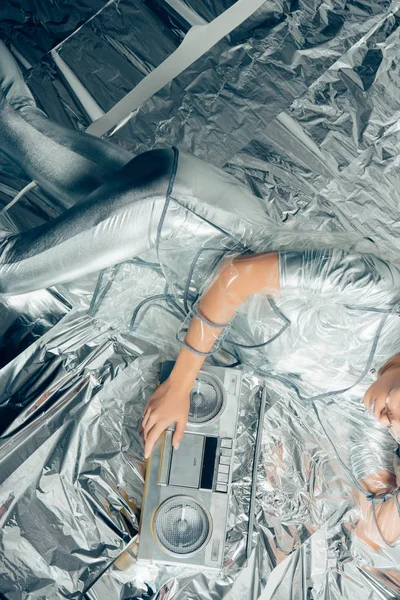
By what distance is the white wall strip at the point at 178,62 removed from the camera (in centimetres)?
129

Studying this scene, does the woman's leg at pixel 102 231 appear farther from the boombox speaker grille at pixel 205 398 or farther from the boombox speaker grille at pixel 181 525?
the boombox speaker grille at pixel 181 525

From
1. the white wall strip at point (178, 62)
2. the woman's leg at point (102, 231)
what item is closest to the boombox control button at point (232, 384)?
the woman's leg at point (102, 231)

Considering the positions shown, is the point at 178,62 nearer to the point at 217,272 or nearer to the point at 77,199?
the point at 77,199

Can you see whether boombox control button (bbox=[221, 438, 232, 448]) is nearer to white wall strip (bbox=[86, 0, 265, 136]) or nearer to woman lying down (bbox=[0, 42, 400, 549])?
woman lying down (bbox=[0, 42, 400, 549])

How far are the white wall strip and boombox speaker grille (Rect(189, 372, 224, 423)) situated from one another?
61 centimetres

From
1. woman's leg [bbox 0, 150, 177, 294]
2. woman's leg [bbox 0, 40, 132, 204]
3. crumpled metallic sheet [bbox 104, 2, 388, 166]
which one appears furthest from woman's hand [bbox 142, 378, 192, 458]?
crumpled metallic sheet [bbox 104, 2, 388, 166]

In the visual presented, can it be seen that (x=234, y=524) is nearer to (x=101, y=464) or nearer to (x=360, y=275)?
(x=101, y=464)

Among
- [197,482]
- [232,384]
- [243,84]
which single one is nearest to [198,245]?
[232,384]

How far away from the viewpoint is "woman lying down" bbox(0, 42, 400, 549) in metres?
0.83

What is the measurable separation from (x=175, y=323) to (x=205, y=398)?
16cm

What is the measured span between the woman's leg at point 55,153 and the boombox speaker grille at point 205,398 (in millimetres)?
410

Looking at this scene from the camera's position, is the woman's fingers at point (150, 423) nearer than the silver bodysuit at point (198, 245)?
No

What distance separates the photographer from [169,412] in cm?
103

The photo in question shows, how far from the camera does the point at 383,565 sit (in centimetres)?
110
